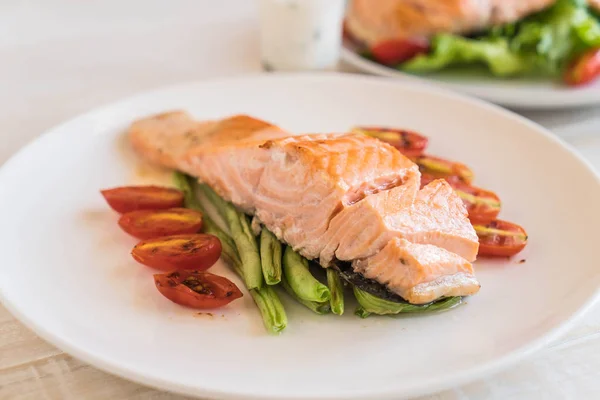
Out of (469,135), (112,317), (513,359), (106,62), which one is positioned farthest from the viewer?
(106,62)

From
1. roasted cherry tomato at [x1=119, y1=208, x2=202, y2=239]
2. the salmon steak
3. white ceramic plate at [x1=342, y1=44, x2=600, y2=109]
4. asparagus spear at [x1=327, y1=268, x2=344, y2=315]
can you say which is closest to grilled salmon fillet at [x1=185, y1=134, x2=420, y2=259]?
Answer: the salmon steak

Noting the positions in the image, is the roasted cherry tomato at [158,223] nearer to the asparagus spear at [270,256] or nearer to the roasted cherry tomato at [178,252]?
the roasted cherry tomato at [178,252]

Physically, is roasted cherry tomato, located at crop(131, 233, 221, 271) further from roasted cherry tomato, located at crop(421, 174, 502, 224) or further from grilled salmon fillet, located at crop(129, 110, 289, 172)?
roasted cherry tomato, located at crop(421, 174, 502, 224)

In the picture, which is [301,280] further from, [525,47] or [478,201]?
[525,47]

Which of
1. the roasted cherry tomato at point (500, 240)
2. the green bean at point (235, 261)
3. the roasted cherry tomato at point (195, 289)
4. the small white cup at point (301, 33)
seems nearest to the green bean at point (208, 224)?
the green bean at point (235, 261)

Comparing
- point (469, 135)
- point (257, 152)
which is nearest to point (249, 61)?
point (469, 135)

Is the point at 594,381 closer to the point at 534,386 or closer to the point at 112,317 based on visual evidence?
the point at 534,386

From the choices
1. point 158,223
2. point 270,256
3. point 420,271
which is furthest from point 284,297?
point 158,223
